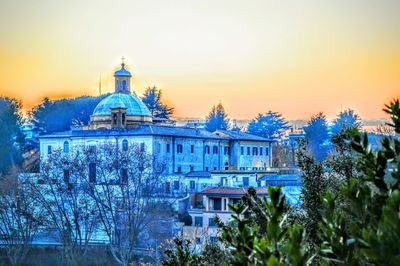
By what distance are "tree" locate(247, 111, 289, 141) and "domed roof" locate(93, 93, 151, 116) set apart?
19.6m

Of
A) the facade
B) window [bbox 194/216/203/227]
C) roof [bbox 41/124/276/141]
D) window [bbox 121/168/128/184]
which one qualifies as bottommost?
window [bbox 194/216/203/227]

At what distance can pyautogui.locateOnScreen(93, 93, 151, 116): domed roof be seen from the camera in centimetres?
5203

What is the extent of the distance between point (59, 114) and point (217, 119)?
52.7ft

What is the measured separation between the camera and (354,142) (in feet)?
15.9

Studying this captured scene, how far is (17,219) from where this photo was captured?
36812 millimetres

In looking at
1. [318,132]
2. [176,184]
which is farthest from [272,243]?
[318,132]

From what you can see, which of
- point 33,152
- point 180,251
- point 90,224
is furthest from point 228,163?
point 180,251

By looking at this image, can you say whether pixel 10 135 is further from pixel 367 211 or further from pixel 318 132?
pixel 367 211

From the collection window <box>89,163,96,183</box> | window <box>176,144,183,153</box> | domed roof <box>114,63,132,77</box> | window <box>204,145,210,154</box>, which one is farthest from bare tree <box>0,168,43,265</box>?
domed roof <box>114,63,132,77</box>

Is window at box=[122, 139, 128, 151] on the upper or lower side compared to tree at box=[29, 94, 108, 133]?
lower

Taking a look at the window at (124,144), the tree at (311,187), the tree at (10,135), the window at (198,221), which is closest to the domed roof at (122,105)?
the window at (124,144)

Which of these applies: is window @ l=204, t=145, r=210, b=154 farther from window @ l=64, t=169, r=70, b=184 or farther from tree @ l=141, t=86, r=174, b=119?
tree @ l=141, t=86, r=174, b=119

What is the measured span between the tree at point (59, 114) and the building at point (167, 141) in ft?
25.4

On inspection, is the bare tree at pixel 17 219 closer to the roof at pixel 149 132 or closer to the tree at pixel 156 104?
the roof at pixel 149 132
